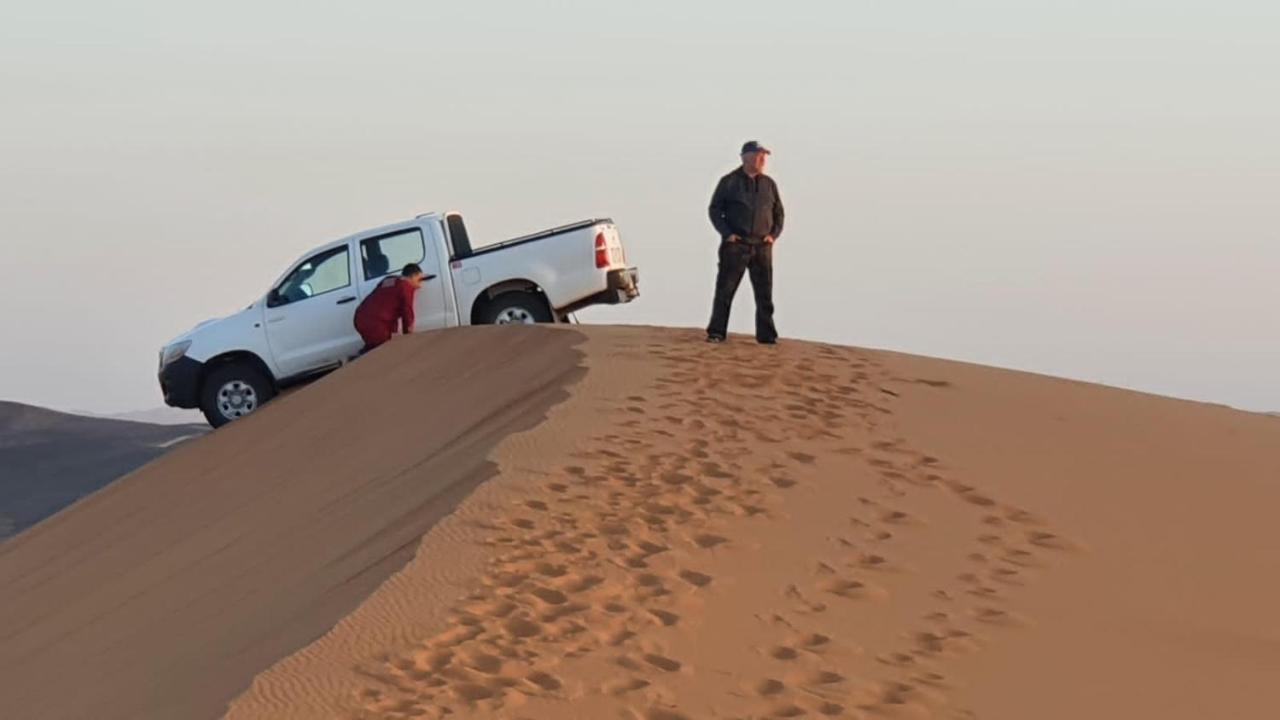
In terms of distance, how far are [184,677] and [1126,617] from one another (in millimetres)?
4961

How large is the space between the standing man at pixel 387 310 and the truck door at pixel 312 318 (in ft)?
2.02

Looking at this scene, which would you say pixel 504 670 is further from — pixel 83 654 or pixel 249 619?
pixel 83 654

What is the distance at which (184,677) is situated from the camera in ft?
28.6

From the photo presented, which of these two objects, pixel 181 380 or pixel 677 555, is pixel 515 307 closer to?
pixel 181 380

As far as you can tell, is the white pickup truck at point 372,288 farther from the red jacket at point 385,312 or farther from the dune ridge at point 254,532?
the dune ridge at point 254,532

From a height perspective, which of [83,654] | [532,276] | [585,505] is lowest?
[83,654]

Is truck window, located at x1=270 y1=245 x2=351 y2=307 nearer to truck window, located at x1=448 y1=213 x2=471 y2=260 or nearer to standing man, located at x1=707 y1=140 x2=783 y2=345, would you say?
truck window, located at x1=448 y1=213 x2=471 y2=260

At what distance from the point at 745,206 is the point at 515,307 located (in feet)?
13.1

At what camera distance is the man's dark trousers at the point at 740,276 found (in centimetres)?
1482

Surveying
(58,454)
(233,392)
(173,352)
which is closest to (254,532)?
(233,392)

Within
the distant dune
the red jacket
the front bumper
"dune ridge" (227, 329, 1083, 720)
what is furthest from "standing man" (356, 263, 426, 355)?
the distant dune

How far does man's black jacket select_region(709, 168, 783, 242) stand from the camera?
1470 cm

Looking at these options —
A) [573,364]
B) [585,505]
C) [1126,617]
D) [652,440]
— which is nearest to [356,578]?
[585,505]

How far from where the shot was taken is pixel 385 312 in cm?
1736
